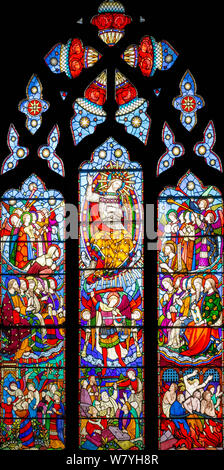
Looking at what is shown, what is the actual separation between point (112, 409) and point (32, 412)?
0.91 m

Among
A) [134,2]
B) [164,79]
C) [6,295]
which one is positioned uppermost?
[134,2]

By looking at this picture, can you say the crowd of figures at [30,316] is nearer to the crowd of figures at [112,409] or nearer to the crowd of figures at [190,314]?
the crowd of figures at [112,409]

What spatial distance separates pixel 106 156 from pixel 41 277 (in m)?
1.64

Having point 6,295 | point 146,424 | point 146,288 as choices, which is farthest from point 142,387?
point 6,295

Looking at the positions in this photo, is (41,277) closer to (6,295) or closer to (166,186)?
(6,295)

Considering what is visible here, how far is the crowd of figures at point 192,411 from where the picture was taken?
1084 cm

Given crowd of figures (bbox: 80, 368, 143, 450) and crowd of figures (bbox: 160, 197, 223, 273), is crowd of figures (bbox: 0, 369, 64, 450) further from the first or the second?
crowd of figures (bbox: 160, 197, 223, 273)

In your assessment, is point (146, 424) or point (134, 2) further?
point (134, 2)

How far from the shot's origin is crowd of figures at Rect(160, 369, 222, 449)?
35.6 ft

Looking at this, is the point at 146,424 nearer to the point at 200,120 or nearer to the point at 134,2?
the point at 200,120

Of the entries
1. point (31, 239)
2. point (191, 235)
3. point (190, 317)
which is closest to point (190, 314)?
point (190, 317)

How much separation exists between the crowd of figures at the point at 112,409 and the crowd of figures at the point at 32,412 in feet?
0.96

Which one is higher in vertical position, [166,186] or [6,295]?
[166,186]

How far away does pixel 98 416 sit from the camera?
36.0 feet
